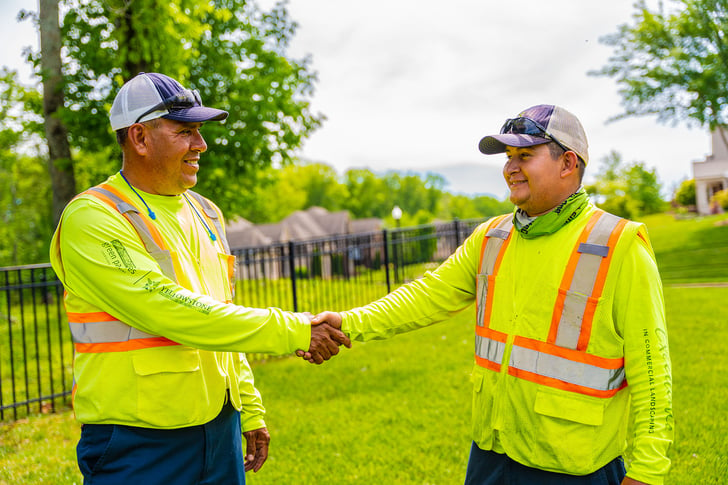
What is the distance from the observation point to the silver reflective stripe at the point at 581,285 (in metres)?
2.21

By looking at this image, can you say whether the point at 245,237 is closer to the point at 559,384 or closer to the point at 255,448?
the point at 255,448

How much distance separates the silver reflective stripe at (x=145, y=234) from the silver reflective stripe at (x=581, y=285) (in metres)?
1.70

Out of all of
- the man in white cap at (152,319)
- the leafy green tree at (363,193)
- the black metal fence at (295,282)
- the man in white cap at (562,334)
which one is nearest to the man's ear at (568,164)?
the man in white cap at (562,334)

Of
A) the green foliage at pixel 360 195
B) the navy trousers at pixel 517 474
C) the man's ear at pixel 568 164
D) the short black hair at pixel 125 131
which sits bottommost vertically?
the navy trousers at pixel 517 474

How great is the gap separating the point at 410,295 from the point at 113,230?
152cm

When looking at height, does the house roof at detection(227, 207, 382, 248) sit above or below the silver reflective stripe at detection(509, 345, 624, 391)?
above

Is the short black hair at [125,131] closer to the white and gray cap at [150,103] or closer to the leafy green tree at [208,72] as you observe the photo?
the white and gray cap at [150,103]

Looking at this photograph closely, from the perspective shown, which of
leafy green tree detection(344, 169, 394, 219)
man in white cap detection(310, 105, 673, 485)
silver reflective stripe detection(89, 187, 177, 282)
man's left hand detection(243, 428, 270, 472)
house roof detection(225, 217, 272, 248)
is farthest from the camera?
leafy green tree detection(344, 169, 394, 219)

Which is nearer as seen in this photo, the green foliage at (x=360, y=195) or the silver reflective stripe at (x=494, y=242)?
the silver reflective stripe at (x=494, y=242)

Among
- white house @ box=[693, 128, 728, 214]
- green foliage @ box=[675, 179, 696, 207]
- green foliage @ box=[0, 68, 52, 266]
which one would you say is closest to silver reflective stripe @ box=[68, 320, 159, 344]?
green foliage @ box=[0, 68, 52, 266]

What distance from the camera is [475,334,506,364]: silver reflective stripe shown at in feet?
7.97

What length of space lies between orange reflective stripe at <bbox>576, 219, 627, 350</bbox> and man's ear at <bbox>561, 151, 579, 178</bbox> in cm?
33

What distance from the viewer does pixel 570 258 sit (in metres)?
2.28

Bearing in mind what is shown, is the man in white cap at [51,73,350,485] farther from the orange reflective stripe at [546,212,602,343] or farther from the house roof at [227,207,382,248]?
the house roof at [227,207,382,248]
